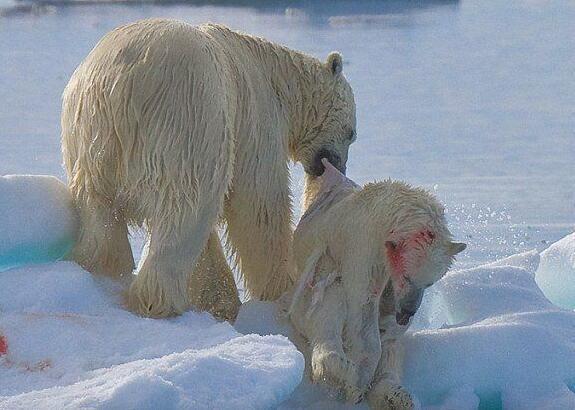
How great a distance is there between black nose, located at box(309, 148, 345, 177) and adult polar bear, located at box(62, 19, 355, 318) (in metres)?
0.20

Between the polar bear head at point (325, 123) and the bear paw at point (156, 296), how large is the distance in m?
1.02

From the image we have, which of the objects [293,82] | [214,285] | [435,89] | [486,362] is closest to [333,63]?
[293,82]

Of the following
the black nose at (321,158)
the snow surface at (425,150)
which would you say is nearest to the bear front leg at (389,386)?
the snow surface at (425,150)

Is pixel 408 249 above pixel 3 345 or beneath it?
above

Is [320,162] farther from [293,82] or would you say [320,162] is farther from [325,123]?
[293,82]

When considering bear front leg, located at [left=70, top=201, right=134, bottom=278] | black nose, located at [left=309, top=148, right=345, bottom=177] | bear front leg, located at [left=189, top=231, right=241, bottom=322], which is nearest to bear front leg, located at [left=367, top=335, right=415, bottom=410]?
bear front leg, located at [left=189, top=231, right=241, bottom=322]

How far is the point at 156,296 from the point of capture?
3.98 m

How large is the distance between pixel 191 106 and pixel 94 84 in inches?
13.3

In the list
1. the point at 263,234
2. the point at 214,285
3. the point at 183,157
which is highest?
the point at 183,157

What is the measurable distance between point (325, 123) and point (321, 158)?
0.43ft

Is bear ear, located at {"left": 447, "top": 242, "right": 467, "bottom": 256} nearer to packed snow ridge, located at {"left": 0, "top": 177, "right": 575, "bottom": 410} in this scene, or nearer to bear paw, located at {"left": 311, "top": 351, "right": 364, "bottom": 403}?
packed snow ridge, located at {"left": 0, "top": 177, "right": 575, "bottom": 410}

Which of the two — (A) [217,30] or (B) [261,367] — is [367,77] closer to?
(A) [217,30]

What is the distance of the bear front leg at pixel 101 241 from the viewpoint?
4207mm

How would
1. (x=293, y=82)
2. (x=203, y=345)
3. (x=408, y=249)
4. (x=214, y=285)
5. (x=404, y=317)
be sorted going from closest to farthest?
(x=203, y=345)
(x=408, y=249)
(x=404, y=317)
(x=214, y=285)
(x=293, y=82)
